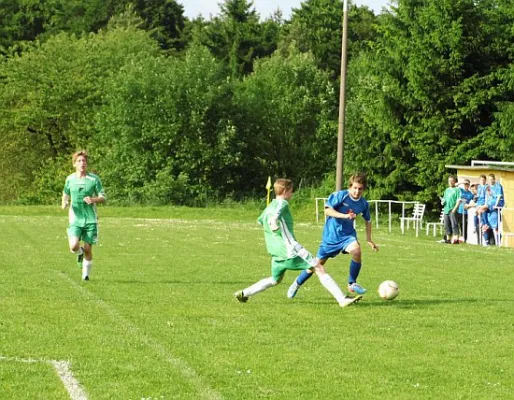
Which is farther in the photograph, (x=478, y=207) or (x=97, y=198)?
(x=478, y=207)

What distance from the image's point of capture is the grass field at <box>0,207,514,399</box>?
8305mm

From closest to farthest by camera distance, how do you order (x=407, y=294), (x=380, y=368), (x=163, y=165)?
(x=380, y=368) → (x=407, y=294) → (x=163, y=165)

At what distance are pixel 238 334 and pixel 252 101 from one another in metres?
53.2

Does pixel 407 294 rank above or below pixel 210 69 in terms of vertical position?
below

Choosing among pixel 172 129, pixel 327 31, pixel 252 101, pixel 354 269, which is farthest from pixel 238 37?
pixel 354 269

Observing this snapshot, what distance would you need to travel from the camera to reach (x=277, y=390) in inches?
320

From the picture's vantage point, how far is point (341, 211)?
13867 mm

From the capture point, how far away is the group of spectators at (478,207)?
29594mm

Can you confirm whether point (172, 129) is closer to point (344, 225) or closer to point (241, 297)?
point (344, 225)

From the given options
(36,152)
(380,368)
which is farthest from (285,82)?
(380,368)

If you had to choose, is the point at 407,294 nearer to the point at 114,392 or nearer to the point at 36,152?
the point at 114,392

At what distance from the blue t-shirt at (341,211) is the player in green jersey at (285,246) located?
0.77 metres

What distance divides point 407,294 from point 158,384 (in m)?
7.49

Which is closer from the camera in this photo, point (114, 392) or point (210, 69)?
point (114, 392)
